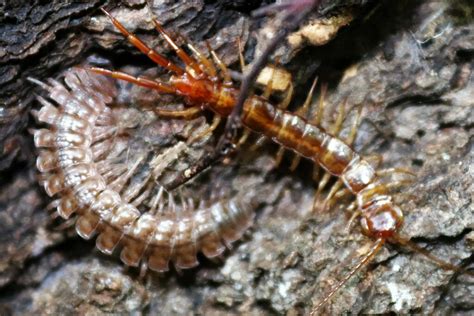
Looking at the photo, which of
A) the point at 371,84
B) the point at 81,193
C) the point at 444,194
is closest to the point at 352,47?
the point at 371,84

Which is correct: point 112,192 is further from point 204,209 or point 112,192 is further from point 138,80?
point 138,80

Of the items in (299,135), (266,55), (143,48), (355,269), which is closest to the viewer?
(266,55)

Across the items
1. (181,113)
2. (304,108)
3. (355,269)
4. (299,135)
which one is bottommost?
(355,269)

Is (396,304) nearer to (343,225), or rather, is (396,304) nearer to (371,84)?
(343,225)

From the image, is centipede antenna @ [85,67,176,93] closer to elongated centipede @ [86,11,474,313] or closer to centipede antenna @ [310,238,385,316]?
elongated centipede @ [86,11,474,313]

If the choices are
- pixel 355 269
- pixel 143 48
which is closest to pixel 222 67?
pixel 143 48

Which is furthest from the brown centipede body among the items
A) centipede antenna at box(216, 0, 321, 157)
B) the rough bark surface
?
centipede antenna at box(216, 0, 321, 157)
